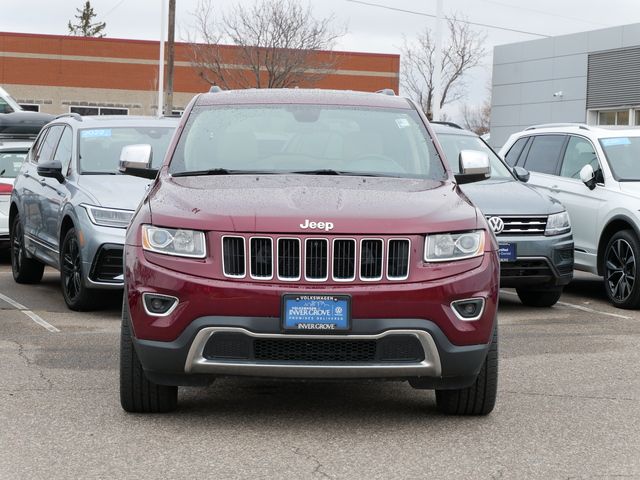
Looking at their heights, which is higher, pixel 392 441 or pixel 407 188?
pixel 407 188

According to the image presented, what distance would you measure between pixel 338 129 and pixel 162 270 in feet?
5.91

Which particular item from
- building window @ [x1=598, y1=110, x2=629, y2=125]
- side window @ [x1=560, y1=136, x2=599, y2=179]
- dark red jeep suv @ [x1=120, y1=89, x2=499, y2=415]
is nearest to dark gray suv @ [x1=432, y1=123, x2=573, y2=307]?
side window @ [x1=560, y1=136, x2=599, y2=179]

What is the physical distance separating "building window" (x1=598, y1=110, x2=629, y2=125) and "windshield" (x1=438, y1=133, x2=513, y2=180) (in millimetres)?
27626

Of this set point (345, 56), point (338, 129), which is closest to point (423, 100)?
point (345, 56)

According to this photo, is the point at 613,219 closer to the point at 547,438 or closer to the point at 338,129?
the point at 338,129

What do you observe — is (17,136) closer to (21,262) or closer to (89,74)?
(21,262)

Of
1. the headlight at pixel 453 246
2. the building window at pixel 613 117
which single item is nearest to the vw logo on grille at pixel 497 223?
the headlight at pixel 453 246

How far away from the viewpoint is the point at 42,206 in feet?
36.9

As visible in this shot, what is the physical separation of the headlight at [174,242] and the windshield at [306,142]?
2.87ft

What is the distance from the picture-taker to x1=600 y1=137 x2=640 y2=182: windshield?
11.7m

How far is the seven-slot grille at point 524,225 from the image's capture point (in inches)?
416

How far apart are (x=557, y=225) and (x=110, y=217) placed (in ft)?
13.3

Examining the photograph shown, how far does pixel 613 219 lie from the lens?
1138 centimetres

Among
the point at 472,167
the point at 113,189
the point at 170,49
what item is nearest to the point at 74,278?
the point at 113,189
